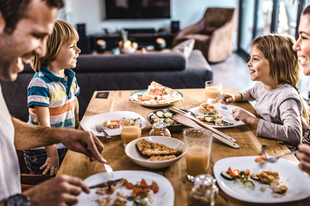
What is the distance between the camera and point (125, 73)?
10.6 ft

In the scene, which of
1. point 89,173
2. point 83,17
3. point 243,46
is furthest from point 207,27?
point 89,173

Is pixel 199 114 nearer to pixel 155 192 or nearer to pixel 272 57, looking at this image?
pixel 272 57

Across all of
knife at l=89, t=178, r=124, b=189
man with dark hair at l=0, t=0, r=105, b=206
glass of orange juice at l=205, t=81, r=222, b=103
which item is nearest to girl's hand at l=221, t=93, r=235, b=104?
glass of orange juice at l=205, t=81, r=222, b=103

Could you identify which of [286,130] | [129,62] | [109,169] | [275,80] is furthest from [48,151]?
[129,62]

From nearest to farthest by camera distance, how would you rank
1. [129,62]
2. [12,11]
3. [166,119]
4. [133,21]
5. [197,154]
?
[12,11] < [197,154] < [166,119] < [129,62] < [133,21]

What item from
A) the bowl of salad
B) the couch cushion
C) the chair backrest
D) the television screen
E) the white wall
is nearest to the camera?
the bowl of salad

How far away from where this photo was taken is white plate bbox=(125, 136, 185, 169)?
1.07 meters

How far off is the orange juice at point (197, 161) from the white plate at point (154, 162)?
2.0 inches

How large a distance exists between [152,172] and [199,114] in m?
0.72

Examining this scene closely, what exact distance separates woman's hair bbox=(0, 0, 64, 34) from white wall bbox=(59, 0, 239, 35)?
7048mm

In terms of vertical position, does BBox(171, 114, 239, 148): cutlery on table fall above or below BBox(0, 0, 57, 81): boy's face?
below

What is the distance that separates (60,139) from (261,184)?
0.81 metres

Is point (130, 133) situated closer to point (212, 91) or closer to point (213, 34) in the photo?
point (212, 91)

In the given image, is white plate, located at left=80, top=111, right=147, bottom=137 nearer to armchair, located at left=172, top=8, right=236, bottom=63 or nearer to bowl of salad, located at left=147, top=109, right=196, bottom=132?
bowl of salad, located at left=147, top=109, right=196, bottom=132
